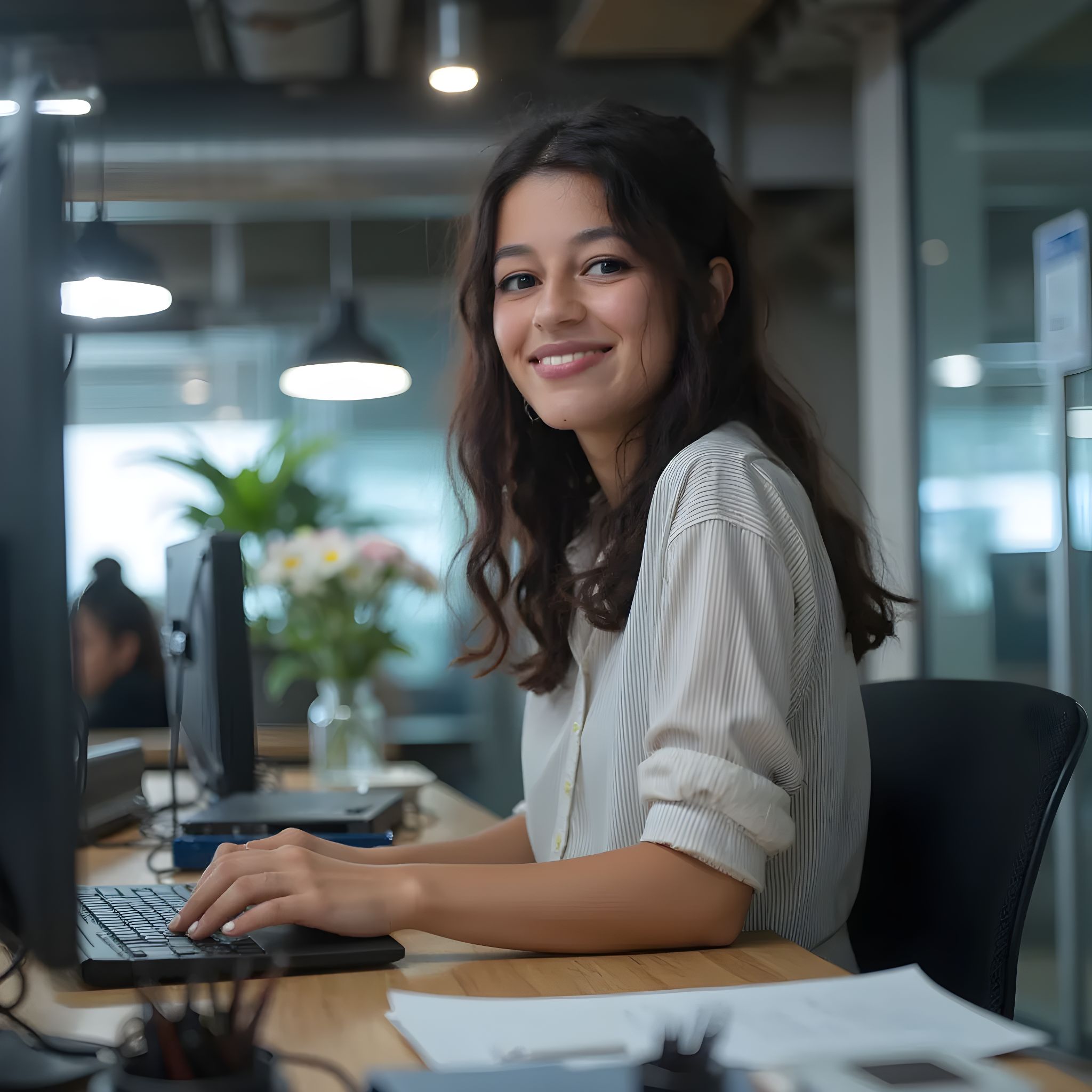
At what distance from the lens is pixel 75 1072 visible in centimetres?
64

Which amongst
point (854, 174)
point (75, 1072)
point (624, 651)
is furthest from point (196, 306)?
point (75, 1072)

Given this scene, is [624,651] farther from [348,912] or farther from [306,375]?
[306,375]

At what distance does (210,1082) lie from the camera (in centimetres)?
50

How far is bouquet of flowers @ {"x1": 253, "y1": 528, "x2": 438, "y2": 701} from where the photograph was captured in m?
2.26

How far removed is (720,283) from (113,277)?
1.35 m

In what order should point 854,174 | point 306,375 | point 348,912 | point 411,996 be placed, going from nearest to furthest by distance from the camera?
1. point 411,996
2. point 348,912
3. point 854,174
4. point 306,375

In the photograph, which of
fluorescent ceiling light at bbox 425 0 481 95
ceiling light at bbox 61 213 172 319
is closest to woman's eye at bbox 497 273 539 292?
ceiling light at bbox 61 213 172 319

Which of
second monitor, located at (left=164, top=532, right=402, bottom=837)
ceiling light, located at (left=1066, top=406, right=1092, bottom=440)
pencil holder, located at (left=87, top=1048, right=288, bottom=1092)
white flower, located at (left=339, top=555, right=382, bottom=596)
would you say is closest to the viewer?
pencil holder, located at (left=87, top=1048, right=288, bottom=1092)

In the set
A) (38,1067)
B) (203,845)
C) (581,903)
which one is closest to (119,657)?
(203,845)

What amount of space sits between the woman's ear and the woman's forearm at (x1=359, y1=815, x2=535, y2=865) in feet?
2.09

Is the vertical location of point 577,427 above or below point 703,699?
above

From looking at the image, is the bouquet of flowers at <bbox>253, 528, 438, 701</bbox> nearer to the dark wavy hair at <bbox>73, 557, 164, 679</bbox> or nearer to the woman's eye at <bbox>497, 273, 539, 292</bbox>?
the dark wavy hair at <bbox>73, 557, 164, 679</bbox>

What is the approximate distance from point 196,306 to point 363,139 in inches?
79.4

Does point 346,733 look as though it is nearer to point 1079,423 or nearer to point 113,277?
point 113,277
